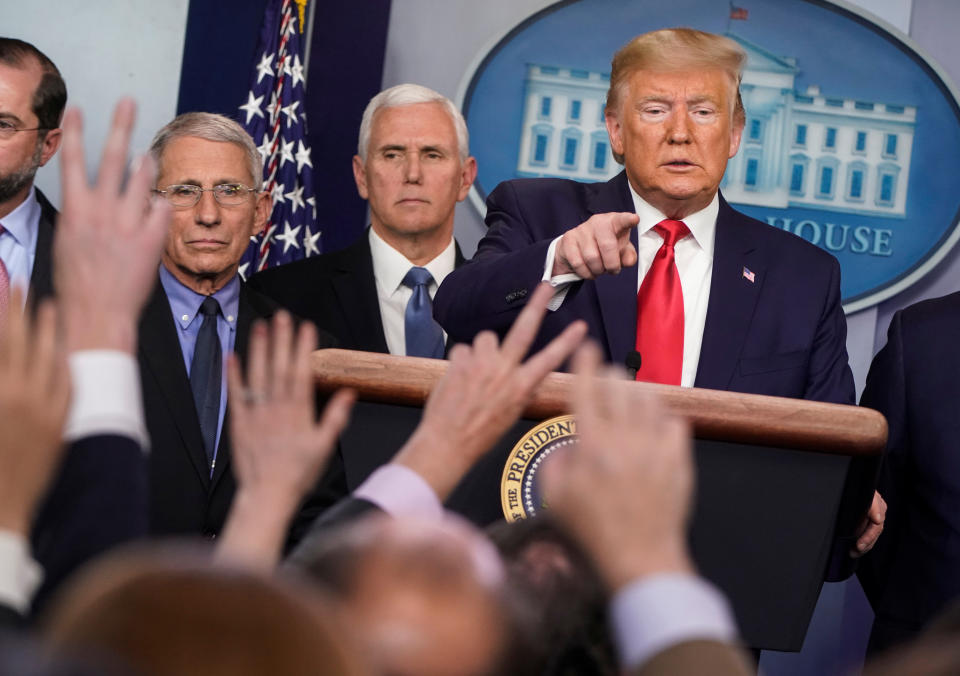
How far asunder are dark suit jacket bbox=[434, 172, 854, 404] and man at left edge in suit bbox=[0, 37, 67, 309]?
1282mm

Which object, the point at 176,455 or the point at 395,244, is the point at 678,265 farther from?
the point at 395,244

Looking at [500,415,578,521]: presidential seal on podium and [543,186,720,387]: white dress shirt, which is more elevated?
[543,186,720,387]: white dress shirt

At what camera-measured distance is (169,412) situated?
2969mm

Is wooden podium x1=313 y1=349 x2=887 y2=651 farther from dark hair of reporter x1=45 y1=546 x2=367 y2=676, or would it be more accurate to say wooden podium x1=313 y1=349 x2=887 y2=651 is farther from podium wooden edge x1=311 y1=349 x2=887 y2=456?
dark hair of reporter x1=45 y1=546 x2=367 y2=676

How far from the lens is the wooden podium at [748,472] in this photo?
6.28ft

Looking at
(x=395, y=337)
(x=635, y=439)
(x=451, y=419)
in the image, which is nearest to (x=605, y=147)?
(x=395, y=337)

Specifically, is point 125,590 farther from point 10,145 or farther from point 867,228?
point 867,228

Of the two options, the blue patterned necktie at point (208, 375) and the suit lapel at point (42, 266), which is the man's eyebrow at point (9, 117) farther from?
the blue patterned necktie at point (208, 375)

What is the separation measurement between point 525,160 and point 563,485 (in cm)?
370

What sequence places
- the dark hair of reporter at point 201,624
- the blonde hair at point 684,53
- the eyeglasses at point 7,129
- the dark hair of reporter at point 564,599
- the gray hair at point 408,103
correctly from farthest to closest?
the gray hair at point 408,103, the eyeglasses at point 7,129, the blonde hair at point 684,53, the dark hair of reporter at point 564,599, the dark hair of reporter at point 201,624

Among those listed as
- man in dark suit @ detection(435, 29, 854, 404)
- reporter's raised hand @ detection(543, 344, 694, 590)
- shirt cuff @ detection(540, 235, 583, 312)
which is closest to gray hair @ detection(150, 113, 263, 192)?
man in dark suit @ detection(435, 29, 854, 404)

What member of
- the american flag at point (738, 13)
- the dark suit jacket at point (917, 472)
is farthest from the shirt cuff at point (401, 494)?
the american flag at point (738, 13)

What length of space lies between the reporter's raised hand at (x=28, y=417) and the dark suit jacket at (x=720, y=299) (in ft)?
4.48

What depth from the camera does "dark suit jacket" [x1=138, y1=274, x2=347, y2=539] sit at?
112 inches
